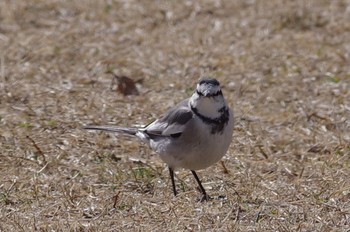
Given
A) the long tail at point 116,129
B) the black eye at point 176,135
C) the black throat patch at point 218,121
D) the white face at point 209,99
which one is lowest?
the long tail at point 116,129

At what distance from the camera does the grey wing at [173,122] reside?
5.70 m

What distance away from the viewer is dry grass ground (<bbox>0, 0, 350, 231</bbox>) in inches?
214

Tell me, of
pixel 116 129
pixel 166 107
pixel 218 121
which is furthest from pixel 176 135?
pixel 166 107

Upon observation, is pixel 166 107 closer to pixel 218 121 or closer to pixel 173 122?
pixel 173 122

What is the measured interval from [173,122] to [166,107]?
5.20ft

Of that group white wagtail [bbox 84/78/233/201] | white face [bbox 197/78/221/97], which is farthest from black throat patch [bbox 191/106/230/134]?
white face [bbox 197/78/221/97]

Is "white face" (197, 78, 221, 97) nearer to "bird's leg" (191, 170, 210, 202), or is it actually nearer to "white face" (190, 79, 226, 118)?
"white face" (190, 79, 226, 118)

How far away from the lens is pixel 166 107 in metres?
7.35

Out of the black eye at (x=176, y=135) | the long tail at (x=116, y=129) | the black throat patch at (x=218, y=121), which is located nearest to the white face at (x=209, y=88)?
the black throat patch at (x=218, y=121)

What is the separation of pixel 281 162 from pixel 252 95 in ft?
4.30

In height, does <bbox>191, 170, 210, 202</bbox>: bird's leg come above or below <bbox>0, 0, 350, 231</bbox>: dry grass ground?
above

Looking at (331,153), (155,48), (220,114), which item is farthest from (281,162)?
(155,48)

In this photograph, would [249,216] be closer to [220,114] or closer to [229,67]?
[220,114]

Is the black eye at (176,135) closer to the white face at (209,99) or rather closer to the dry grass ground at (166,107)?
the white face at (209,99)
